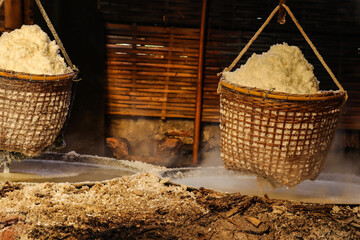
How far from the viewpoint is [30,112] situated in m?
4.74

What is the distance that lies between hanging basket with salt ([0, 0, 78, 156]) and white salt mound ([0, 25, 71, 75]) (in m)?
0.10

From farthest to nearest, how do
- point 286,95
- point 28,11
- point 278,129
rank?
point 28,11 → point 278,129 → point 286,95

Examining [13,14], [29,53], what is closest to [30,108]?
[29,53]

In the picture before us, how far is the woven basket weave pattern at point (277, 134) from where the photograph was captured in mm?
4180

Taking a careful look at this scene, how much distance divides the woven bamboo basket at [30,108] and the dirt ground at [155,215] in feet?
1.39

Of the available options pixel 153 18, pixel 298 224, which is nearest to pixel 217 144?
pixel 153 18

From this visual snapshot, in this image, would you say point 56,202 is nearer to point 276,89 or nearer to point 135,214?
point 135,214

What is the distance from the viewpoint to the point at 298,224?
4.30 meters

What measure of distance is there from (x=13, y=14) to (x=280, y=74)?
3625mm

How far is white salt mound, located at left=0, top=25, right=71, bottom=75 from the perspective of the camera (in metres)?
4.66

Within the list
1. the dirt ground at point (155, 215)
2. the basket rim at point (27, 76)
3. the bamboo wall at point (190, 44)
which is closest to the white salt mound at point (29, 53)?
the basket rim at point (27, 76)

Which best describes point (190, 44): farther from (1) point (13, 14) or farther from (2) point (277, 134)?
(2) point (277, 134)

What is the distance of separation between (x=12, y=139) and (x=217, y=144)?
3.52 meters

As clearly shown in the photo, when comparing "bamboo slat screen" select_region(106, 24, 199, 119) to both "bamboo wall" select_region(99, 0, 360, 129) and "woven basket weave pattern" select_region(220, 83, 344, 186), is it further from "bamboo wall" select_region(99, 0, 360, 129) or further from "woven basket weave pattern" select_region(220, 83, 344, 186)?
"woven basket weave pattern" select_region(220, 83, 344, 186)
